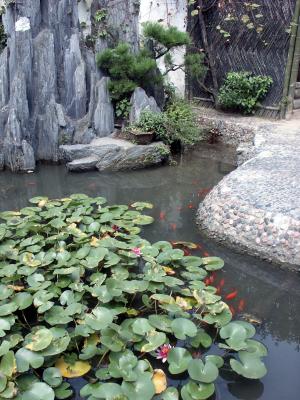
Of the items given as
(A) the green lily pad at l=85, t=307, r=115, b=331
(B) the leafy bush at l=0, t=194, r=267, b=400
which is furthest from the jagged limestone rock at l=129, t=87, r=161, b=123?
(A) the green lily pad at l=85, t=307, r=115, b=331

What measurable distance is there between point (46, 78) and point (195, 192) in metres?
3.13

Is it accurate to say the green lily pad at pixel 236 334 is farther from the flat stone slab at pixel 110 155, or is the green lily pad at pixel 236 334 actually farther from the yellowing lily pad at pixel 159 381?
the flat stone slab at pixel 110 155

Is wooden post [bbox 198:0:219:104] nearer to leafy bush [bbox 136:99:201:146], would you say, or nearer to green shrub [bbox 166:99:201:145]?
green shrub [bbox 166:99:201:145]

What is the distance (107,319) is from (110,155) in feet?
14.2

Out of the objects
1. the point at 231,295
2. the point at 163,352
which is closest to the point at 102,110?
the point at 231,295

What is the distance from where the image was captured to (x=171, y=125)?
7.29m

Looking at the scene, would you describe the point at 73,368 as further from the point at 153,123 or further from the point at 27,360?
the point at 153,123

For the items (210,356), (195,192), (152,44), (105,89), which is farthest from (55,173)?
(210,356)

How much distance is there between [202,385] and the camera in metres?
2.62

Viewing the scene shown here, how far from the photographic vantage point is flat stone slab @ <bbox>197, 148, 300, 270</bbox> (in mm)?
4264

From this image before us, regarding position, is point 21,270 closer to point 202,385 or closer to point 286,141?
point 202,385

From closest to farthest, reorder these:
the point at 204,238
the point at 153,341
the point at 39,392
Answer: the point at 39,392
the point at 153,341
the point at 204,238

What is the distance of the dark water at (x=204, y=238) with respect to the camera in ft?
9.60

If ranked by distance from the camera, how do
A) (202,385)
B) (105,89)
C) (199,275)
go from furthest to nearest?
(105,89) < (199,275) < (202,385)
